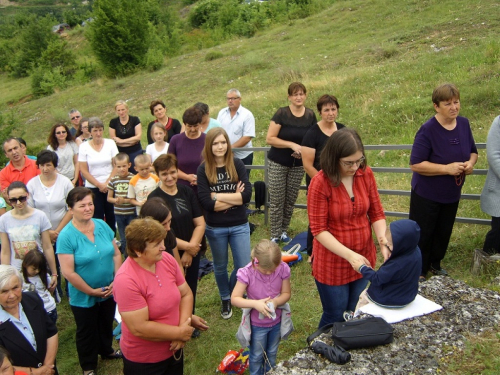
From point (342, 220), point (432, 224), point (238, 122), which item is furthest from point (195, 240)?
point (238, 122)

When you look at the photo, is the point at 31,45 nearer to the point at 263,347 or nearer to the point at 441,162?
the point at 441,162

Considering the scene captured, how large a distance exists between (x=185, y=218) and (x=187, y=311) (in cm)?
118

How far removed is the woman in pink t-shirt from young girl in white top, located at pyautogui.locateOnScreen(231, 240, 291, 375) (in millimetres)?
516

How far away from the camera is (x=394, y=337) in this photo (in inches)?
112

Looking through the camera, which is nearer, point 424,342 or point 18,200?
point 424,342

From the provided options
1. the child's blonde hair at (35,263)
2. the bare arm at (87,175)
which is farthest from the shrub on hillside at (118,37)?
the child's blonde hair at (35,263)

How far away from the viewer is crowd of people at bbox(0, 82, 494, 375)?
3.11m

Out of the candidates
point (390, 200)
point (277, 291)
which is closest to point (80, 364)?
point (277, 291)

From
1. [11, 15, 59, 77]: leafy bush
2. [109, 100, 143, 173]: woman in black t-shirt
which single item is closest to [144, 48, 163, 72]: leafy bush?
[11, 15, 59, 77]: leafy bush

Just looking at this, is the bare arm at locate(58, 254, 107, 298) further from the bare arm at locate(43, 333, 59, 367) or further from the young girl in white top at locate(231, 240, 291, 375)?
the young girl in white top at locate(231, 240, 291, 375)

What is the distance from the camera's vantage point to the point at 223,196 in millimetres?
4539

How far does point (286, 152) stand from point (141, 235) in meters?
3.34

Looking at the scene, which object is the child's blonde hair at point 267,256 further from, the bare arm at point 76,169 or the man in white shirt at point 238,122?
the bare arm at point 76,169

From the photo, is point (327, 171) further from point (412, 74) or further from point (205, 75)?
point (205, 75)
